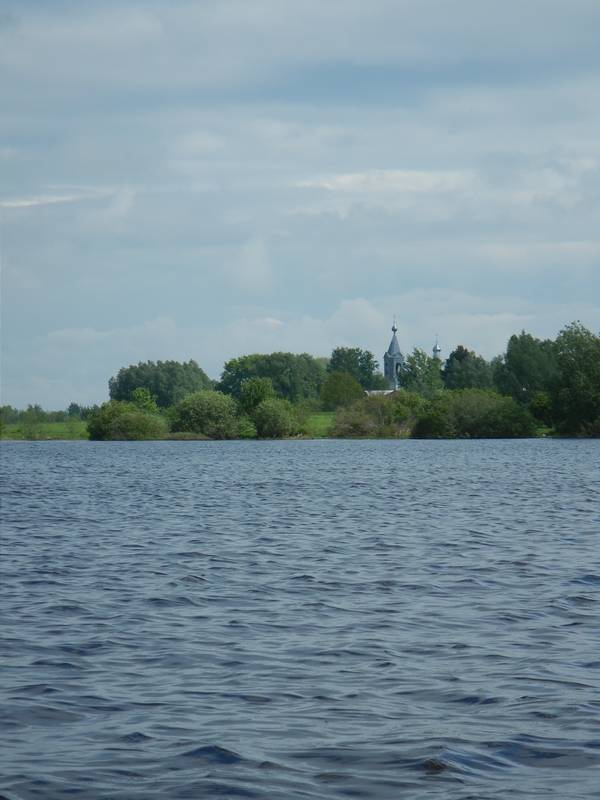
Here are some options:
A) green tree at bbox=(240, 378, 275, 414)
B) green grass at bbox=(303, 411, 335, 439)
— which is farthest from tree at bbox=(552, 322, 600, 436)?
green tree at bbox=(240, 378, 275, 414)

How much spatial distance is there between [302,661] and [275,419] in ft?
453

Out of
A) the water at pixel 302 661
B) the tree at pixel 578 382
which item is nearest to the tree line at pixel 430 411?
the tree at pixel 578 382

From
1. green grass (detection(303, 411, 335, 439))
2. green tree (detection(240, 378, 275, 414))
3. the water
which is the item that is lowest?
the water

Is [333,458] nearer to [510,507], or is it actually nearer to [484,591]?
[510,507]

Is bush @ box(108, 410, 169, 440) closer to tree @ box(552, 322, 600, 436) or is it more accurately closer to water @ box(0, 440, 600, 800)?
tree @ box(552, 322, 600, 436)

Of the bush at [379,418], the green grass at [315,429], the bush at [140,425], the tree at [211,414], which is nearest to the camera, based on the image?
the tree at [211,414]

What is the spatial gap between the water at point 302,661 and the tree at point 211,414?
12009 centimetres

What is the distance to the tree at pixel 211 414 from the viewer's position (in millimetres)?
153375

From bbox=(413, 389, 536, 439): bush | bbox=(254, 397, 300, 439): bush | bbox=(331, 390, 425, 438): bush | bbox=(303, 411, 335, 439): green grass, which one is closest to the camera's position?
bbox=(413, 389, 536, 439): bush

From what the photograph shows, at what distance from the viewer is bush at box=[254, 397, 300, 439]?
151m

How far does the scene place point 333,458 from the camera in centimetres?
9244

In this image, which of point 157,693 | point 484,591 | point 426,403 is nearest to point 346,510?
point 484,591

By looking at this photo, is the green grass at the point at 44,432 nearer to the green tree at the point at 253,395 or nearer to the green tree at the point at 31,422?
the green tree at the point at 31,422

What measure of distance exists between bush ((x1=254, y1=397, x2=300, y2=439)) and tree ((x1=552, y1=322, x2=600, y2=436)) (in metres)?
36.7
